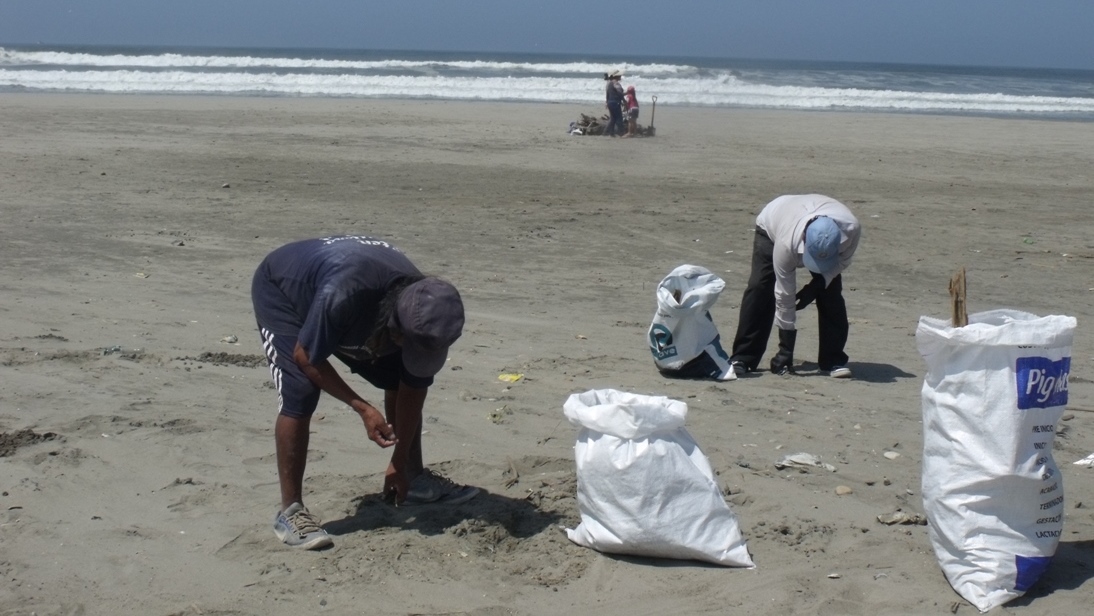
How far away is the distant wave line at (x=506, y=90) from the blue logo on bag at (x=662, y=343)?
25.8 m

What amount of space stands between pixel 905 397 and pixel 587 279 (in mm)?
3391

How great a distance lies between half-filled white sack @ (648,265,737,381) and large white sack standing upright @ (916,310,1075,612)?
2.66m

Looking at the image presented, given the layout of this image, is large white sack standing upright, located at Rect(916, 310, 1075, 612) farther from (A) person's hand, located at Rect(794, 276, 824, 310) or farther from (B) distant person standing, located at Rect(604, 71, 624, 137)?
(B) distant person standing, located at Rect(604, 71, 624, 137)

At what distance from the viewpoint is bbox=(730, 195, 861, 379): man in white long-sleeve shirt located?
587 centimetres

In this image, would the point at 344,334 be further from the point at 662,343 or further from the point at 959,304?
the point at 662,343

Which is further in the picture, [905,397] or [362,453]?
[905,397]

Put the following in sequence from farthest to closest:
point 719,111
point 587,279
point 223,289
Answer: point 719,111, point 587,279, point 223,289

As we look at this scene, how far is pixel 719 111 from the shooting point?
1118 inches

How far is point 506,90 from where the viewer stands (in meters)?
35.1

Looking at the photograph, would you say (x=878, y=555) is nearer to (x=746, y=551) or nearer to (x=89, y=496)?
(x=746, y=551)

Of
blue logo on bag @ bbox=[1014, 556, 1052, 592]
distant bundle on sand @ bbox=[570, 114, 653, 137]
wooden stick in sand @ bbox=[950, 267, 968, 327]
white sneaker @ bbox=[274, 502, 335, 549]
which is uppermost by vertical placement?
wooden stick in sand @ bbox=[950, 267, 968, 327]

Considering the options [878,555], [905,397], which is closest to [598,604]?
[878,555]

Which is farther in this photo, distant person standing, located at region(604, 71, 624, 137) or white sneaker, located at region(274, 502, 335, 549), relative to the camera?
distant person standing, located at region(604, 71, 624, 137)

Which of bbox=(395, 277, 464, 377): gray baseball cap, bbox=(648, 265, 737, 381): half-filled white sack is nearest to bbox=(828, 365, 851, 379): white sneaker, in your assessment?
bbox=(648, 265, 737, 381): half-filled white sack
